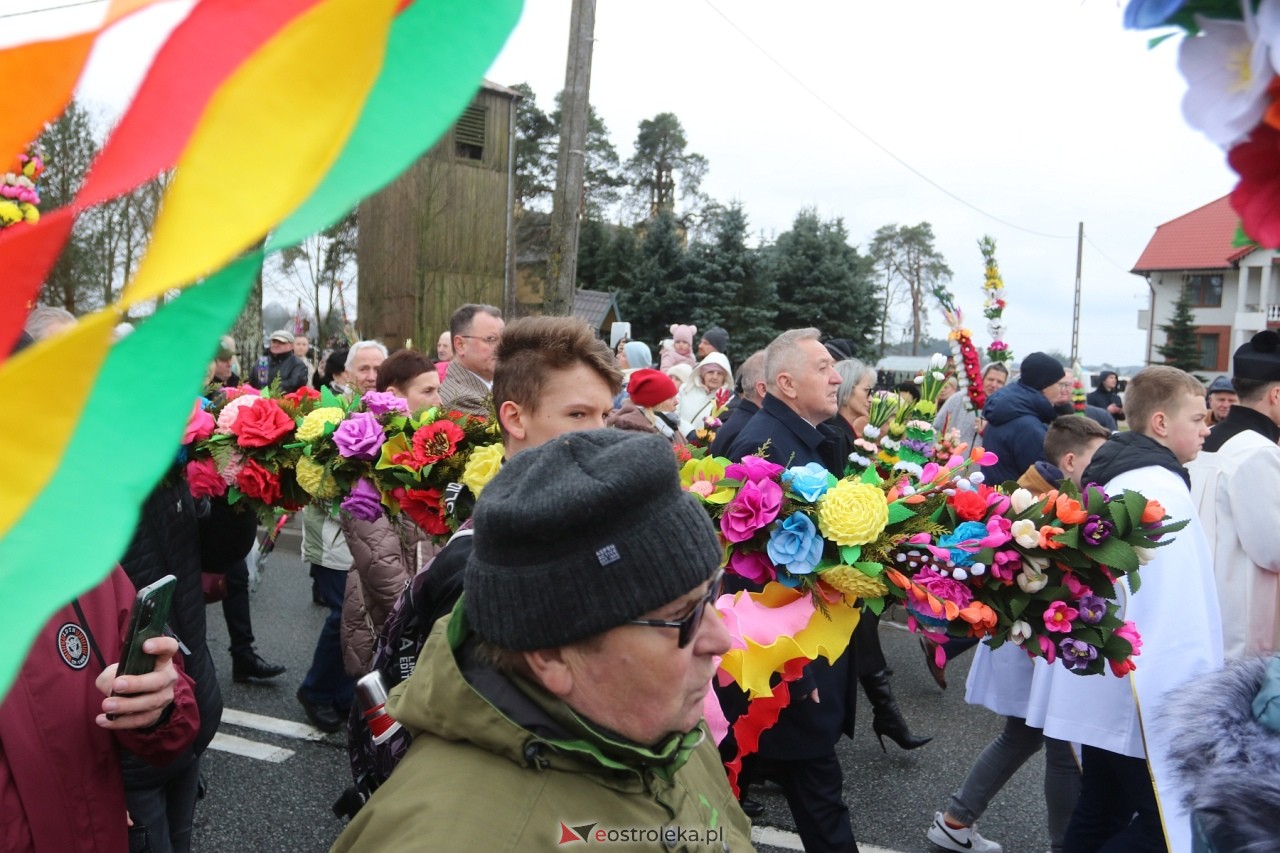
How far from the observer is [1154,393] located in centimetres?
370

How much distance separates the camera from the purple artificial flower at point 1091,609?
2854 mm

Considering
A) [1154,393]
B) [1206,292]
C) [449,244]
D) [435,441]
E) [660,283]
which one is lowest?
[435,441]

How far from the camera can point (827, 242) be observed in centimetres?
2764

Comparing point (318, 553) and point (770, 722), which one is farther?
point (318, 553)

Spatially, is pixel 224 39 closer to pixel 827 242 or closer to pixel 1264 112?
pixel 1264 112

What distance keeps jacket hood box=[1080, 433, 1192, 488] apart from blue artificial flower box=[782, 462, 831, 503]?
1189mm

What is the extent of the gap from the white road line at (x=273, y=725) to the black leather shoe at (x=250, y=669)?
0.44 m

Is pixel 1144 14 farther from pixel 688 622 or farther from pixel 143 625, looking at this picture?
pixel 143 625

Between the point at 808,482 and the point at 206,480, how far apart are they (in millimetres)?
2303

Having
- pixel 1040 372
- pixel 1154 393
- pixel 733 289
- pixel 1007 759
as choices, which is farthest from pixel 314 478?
pixel 733 289

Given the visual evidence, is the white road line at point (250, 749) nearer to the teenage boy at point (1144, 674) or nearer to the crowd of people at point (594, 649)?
the crowd of people at point (594, 649)

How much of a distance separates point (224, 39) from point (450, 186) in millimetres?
27684

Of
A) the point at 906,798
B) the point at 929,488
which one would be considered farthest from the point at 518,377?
the point at 906,798

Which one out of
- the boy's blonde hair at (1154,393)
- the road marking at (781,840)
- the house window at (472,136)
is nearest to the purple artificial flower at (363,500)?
the road marking at (781,840)
